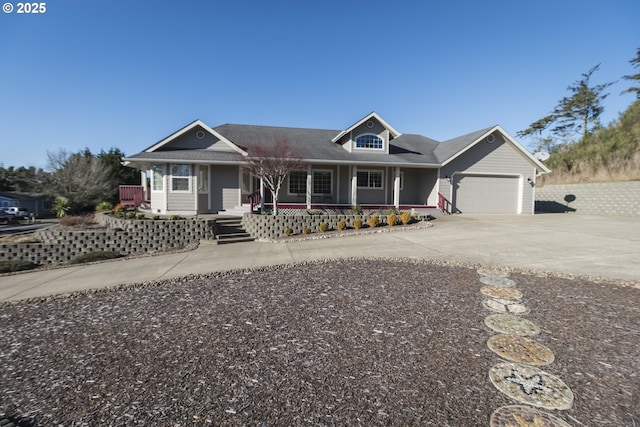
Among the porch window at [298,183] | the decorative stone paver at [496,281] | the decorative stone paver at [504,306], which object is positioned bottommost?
the decorative stone paver at [504,306]

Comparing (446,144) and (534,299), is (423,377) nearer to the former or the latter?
(534,299)

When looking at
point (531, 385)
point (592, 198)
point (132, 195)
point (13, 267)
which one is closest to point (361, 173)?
point (592, 198)

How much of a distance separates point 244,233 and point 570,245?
11652 mm

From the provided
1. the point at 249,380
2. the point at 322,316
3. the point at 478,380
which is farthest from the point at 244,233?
the point at 478,380

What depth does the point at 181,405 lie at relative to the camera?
2.60m

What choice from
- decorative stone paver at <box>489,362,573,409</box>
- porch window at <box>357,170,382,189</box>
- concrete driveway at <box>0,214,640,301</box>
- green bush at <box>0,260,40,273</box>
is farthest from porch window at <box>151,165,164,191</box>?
decorative stone paver at <box>489,362,573,409</box>

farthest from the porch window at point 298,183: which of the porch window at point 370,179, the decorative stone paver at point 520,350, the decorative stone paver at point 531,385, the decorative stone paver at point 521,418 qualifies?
the decorative stone paver at point 521,418

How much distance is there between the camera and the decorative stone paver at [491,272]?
6254mm

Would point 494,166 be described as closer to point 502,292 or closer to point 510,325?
point 502,292

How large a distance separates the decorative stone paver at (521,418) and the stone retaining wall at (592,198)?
1969cm

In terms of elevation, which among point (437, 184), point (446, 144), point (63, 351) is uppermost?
point (446, 144)

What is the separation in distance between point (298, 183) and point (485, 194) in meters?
11.4

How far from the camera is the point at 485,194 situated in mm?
18047

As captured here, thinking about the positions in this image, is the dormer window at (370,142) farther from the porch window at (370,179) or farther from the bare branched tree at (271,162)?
the bare branched tree at (271,162)
